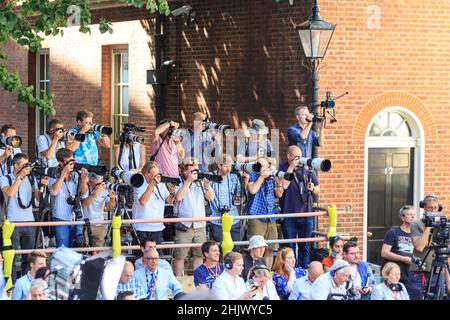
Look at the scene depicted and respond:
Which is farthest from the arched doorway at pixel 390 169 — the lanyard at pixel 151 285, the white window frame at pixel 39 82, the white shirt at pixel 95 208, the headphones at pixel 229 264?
the white window frame at pixel 39 82

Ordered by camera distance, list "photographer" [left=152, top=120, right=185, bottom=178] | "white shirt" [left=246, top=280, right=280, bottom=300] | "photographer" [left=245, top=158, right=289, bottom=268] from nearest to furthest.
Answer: "white shirt" [left=246, top=280, right=280, bottom=300] → "photographer" [left=245, top=158, right=289, bottom=268] → "photographer" [left=152, top=120, right=185, bottom=178]

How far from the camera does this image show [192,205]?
14211 millimetres

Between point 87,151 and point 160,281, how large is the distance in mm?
3902

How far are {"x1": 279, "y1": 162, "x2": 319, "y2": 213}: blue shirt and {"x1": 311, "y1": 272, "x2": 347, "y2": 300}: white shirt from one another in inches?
103

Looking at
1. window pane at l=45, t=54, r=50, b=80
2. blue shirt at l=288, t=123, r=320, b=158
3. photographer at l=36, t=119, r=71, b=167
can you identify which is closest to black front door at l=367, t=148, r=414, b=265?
blue shirt at l=288, t=123, r=320, b=158

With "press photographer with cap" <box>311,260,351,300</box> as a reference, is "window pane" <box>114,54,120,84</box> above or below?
above

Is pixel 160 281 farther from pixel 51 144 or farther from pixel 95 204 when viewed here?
pixel 51 144

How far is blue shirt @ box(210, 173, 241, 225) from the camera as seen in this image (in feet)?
48.2

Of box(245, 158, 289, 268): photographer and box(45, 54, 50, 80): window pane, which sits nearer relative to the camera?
box(245, 158, 289, 268): photographer

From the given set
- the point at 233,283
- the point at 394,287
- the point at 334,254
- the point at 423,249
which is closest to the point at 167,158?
the point at 334,254

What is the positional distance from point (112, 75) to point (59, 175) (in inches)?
387

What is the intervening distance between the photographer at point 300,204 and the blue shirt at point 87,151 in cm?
263

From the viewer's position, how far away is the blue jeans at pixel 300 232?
48.7ft

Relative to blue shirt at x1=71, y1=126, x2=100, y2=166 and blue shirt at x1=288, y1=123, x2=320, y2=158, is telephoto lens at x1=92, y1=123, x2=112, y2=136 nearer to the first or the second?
blue shirt at x1=71, y1=126, x2=100, y2=166
